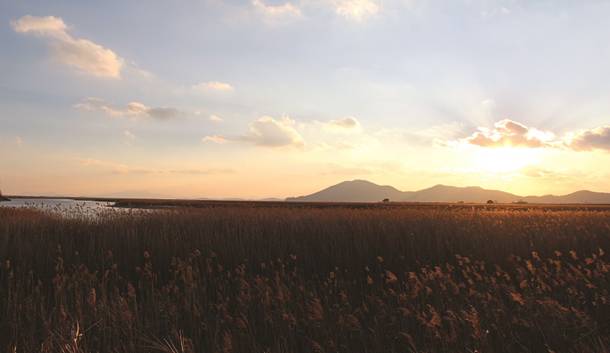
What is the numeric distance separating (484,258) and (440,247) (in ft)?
2.78

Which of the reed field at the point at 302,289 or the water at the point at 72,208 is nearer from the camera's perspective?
the reed field at the point at 302,289

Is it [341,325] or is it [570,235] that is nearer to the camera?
[341,325]

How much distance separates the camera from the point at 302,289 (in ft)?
17.2

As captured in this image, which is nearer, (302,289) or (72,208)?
(302,289)

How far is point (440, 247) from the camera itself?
28.1 ft

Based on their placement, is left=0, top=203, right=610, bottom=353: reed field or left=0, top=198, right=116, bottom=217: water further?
left=0, top=198, right=116, bottom=217: water

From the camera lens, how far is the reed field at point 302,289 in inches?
158

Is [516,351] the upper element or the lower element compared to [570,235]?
lower

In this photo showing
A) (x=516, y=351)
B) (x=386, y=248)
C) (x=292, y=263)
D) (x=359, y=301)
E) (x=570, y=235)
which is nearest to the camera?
(x=516, y=351)

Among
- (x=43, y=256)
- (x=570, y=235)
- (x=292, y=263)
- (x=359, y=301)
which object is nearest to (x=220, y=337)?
(x=359, y=301)

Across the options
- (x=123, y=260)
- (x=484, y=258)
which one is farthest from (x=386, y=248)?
(x=123, y=260)

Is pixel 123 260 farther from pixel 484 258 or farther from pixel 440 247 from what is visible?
pixel 484 258

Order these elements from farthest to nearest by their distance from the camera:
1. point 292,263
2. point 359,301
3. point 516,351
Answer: point 292,263 → point 359,301 → point 516,351

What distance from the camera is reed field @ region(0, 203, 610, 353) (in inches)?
158
